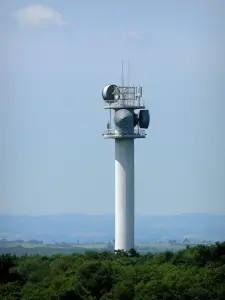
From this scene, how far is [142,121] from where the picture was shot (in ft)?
251

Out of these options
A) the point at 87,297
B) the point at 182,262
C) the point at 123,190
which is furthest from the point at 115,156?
the point at 87,297

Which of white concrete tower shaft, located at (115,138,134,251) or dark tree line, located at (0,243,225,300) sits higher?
white concrete tower shaft, located at (115,138,134,251)

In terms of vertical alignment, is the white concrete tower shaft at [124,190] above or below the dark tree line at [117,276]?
above

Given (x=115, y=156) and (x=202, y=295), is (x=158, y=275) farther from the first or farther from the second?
(x=115, y=156)

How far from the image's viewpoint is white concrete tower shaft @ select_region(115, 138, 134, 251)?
248ft

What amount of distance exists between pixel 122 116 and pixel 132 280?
11.6 m

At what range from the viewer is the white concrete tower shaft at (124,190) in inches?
2972

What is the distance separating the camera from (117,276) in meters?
68.9

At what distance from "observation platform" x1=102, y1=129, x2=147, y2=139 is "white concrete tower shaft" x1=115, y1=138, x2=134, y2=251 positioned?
0.34m

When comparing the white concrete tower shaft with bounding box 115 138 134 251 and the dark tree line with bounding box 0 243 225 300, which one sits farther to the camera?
the white concrete tower shaft with bounding box 115 138 134 251

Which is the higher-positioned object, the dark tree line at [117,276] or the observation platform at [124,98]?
the observation platform at [124,98]

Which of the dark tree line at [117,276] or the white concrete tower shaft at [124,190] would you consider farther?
the white concrete tower shaft at [124,190]

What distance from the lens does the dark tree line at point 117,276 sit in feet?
216

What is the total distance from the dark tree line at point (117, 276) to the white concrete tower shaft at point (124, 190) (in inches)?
61.2
